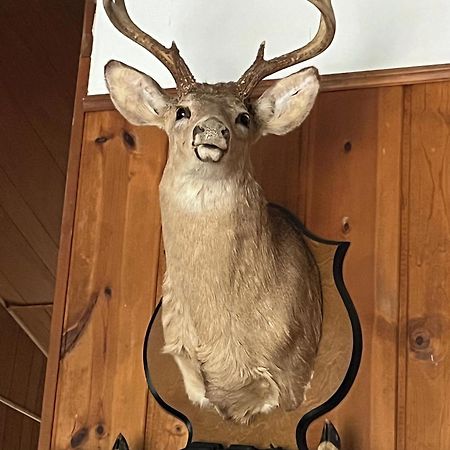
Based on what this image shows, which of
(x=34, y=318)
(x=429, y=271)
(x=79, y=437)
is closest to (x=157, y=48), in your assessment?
(x=429, y=271)

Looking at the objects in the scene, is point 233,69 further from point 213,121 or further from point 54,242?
point 54,242

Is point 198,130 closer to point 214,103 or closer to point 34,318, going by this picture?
point 214,103

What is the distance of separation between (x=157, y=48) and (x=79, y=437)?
30.0 inches

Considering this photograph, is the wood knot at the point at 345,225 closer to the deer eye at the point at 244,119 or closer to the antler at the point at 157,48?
the deer eye at the point at 244,119

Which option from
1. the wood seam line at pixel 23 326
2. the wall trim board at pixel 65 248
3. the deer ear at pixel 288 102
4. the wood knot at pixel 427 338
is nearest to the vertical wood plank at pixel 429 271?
the wood knot at pixel 427 338

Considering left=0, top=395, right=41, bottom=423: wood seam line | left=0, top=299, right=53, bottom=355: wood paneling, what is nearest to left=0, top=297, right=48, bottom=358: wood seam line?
left=0, top=299, right=53, bottom=355: wood paneling

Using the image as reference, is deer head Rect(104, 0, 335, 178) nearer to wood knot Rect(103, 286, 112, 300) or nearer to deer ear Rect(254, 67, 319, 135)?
deer ear Rect(254, 67, 319, 135)

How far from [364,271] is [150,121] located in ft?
1.63

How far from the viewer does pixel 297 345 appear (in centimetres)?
192

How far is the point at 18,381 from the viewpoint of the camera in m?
3.65

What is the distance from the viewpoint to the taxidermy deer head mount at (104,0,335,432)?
1837 mm

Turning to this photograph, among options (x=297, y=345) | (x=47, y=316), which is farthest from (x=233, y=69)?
(x=47, y=316)

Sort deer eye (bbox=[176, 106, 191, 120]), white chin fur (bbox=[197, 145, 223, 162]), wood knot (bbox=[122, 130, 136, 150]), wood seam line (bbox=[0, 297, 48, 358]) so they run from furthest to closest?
wood seam line (bbox=[0, 297, 48, 358])
wood knot (bbox=[122, 130, 136, 150])
deer eye (bbox=[176, 106, 191, 120])
white chin fur (bbox=[197, 145, 223, 162])

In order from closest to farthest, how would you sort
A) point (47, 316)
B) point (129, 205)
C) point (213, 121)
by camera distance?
point (213, 121), point (129, 205), point (47, 316)
